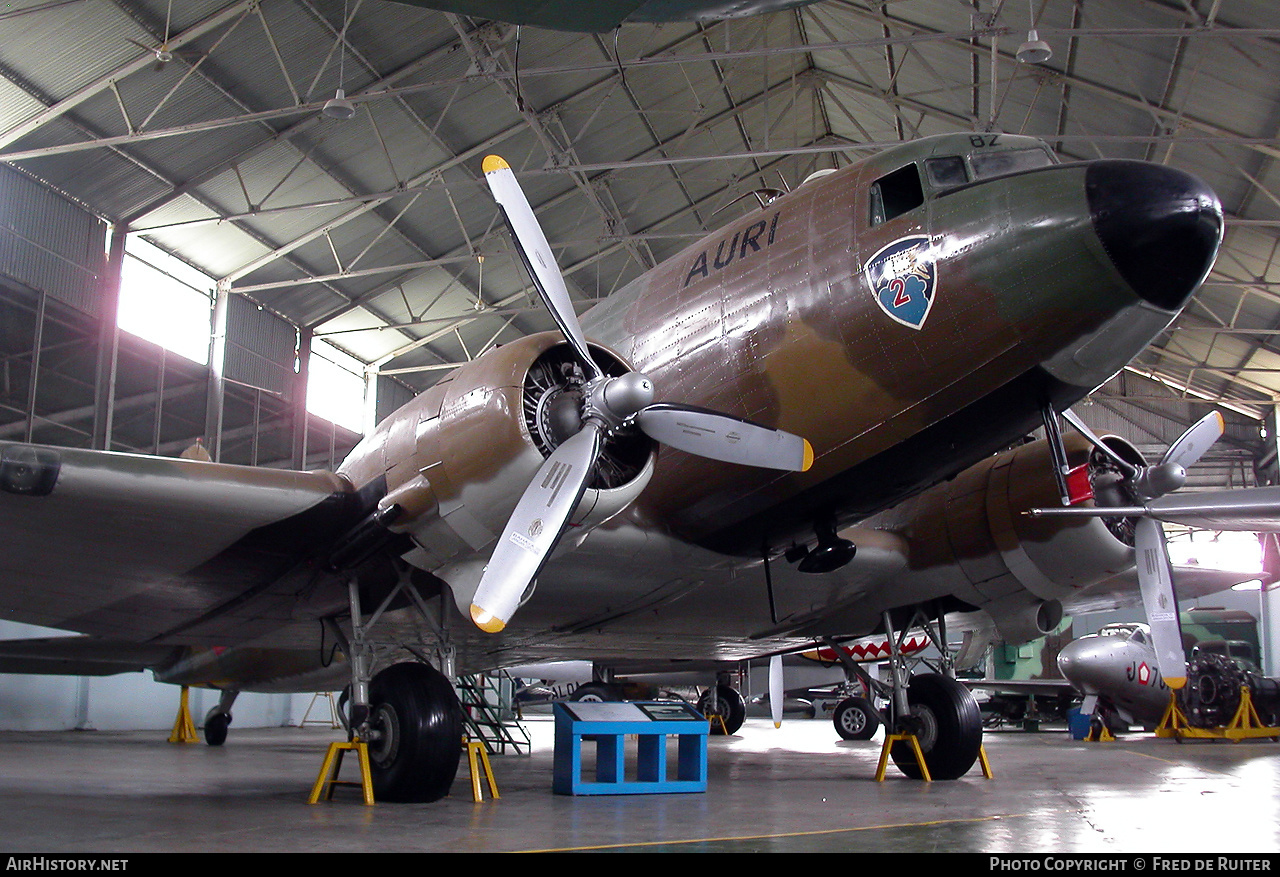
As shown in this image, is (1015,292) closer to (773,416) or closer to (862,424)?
(862,424)

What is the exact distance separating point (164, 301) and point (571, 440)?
20.4 metres

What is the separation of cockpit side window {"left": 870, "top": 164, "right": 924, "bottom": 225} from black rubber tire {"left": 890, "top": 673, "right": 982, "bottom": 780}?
562cm

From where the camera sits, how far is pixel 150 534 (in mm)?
7758

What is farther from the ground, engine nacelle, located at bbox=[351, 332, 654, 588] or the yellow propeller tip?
engine nacelle, located at bbox=[351, 332, 654, 588]

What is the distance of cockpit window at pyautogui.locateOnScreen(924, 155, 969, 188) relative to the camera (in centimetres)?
759

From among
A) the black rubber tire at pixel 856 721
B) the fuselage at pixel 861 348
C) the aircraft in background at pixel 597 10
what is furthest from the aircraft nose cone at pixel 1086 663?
the aircraft in background at pixel 597 10

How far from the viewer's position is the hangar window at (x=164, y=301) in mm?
22844

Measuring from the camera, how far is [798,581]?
34.9 feet

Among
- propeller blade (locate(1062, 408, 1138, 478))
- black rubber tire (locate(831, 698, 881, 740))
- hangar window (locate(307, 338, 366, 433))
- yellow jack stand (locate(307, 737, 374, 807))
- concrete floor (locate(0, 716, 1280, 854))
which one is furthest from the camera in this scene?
hangar window (locate(307, 338, 366, 433))

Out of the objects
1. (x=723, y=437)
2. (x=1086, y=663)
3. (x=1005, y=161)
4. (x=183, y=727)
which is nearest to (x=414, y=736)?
(x=723, y=437)

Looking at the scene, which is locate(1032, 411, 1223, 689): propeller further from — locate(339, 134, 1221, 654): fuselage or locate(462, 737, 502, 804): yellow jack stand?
locate(462, 737, 502, 804): yellow jack stand

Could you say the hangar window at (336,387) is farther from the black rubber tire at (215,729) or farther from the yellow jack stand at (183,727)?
the black rubber tire at (215,729)

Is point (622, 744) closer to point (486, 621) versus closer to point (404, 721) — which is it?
point (404, 721)

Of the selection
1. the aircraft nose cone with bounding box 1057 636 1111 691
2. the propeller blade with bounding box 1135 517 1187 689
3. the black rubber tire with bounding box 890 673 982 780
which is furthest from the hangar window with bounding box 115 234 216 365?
the aircraft nose cone with bounding box 1057 636 1111 691
